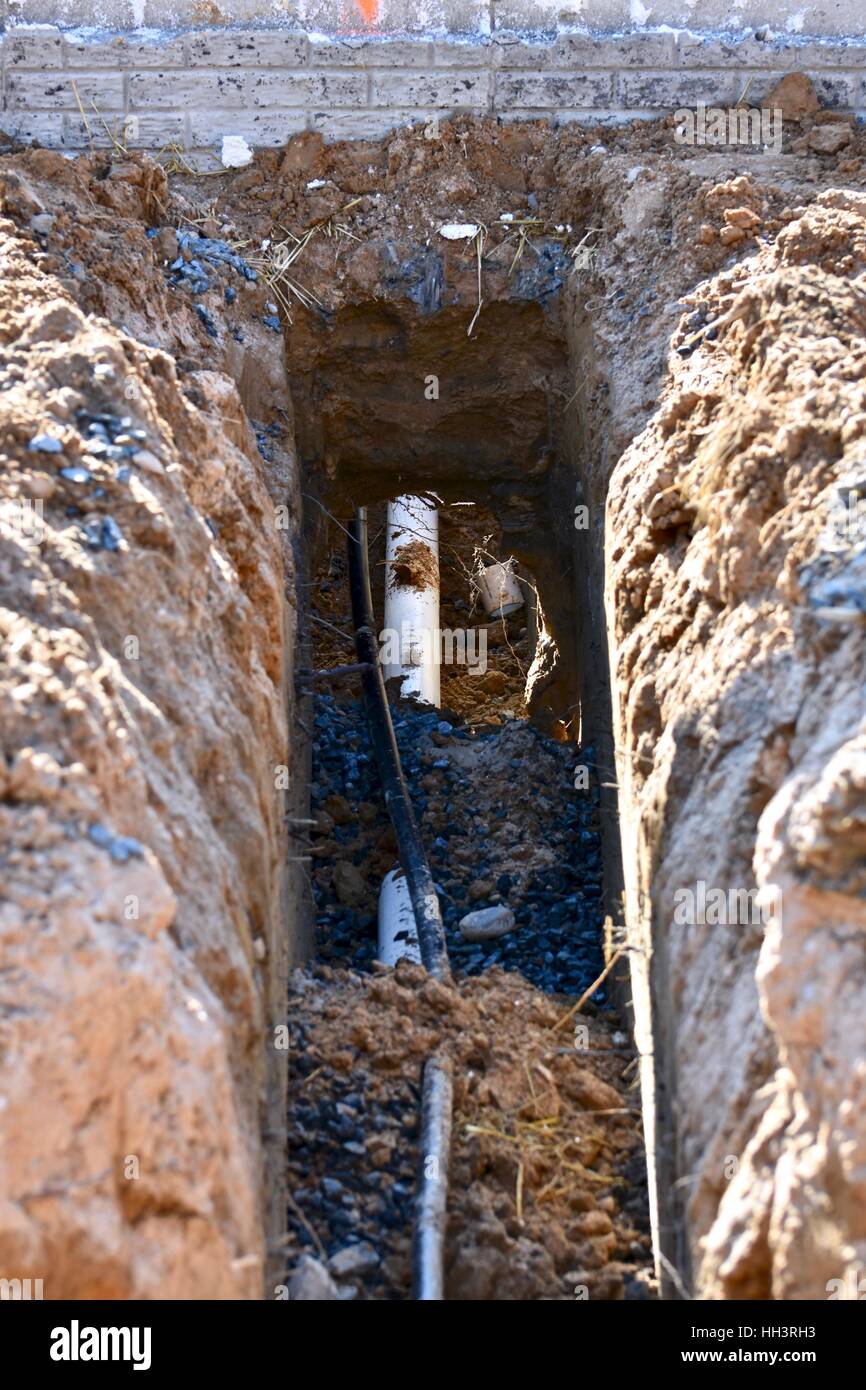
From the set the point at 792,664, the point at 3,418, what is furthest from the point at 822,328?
the point at 3,418

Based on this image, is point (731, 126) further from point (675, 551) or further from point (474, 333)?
point (675, 551)

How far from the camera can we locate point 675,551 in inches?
225

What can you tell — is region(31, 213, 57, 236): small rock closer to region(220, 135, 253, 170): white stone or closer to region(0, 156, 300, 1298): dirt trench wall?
region(0, 156, 300, 1298): dirt trench wall

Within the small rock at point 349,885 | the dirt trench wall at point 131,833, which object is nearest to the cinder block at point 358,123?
the dirt trench wall at point 131,833

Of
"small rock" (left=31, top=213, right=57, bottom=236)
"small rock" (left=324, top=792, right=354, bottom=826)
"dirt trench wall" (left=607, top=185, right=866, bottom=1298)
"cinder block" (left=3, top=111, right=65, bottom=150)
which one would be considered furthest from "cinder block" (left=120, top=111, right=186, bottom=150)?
"small rock" (left=324, top=792, right=354, bottom=826)

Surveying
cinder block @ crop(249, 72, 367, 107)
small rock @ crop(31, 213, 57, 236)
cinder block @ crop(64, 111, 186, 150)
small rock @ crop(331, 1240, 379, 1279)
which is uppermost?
cinder block @ crop(249, 72, 367, 107)

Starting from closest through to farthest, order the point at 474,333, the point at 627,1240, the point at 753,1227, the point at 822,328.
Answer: the point at 753,1227 < the point at 627,1240 < the point at 822,328 < the point at 474,333

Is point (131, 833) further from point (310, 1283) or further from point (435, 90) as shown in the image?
point (435, 90)

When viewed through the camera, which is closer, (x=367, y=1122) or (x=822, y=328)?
(x=367, y=1122)

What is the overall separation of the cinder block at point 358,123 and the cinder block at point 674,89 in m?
1.01

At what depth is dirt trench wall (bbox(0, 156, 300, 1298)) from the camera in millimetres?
3289

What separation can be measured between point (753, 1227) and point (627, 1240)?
134 cm

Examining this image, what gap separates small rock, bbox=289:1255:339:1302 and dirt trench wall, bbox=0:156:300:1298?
152 mm

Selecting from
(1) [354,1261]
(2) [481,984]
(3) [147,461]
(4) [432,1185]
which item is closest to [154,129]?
(3) [147,461]
